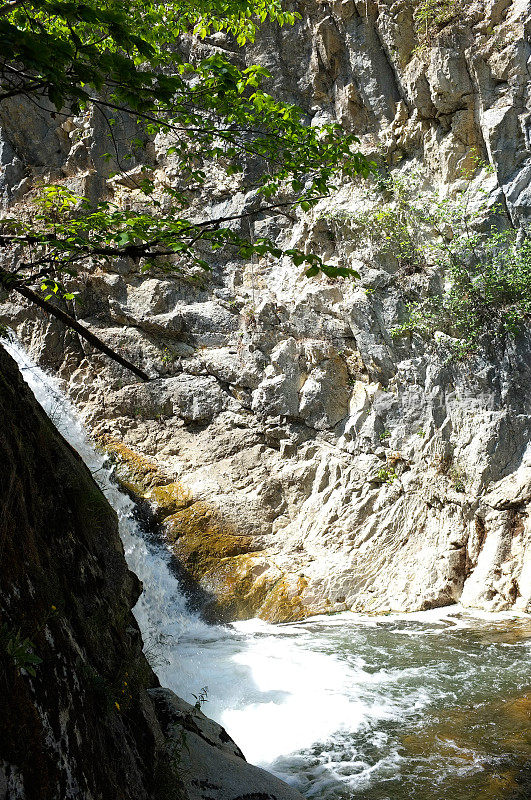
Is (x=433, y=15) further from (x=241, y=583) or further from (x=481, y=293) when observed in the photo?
(x=241, y=583)

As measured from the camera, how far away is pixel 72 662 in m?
2.74

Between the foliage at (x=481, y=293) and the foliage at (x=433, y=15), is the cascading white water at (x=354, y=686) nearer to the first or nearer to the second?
the foliage at (x=481, y=293)

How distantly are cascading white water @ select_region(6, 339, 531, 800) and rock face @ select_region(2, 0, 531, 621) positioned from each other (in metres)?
0.85

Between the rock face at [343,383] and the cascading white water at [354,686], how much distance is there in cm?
85

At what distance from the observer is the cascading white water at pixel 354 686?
4.87 metres

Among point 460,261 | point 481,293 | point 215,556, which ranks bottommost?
point 215,556

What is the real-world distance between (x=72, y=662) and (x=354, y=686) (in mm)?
5016

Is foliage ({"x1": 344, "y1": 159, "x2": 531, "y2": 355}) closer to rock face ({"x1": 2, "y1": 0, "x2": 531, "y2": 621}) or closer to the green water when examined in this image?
rock face ({"x1": 2, "y1": 0, "x2": 531, "y2": 621})

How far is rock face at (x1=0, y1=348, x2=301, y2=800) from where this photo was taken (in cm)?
222

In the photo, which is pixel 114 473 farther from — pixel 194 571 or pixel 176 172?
pixel 176 172

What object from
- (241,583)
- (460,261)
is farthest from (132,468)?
(460,261)

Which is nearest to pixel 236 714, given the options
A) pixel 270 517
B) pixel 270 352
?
pixel 270 517

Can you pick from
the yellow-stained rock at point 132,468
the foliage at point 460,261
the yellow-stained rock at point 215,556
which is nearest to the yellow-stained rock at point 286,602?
the yellow-stained rock at point 215,556

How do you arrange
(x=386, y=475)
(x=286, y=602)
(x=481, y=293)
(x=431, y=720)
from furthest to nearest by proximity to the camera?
(x=386, y=475), (x=481, y=293), (x=286, y=602), (x=431, y=720)
